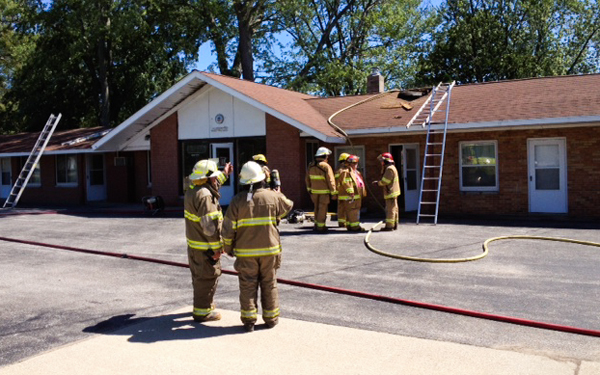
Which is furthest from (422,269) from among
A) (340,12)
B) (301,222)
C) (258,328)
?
(340,12)

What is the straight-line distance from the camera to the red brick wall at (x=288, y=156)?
57.0 ft

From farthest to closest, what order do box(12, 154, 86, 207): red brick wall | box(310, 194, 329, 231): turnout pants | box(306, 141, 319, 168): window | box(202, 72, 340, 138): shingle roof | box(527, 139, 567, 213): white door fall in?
box(12, 154, 86, 207): red brick wall
box(306, 141, 319, 168): window
box(202, 72, 340, 138): shingle roof
box(527, 139, 567, 213): white door
box(310, 194, 329, 231): turnout pants

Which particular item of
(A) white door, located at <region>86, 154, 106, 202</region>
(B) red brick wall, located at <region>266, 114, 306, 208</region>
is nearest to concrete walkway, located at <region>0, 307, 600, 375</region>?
(B) red brick wall, located at <region>266, 114, 306, 208</region>

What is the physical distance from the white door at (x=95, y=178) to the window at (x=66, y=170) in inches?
24.8

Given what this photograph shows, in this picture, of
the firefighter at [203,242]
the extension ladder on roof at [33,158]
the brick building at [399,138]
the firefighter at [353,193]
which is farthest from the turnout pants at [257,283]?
the extension ladder on roof at [33,158]

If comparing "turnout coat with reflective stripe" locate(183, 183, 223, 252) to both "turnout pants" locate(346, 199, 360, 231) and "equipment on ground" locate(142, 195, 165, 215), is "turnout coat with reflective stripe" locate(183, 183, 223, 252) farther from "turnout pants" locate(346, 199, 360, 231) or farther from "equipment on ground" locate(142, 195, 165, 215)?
"equipment on ground" locate(142, 195, 165, 215)

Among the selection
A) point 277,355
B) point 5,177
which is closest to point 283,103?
point 277,355

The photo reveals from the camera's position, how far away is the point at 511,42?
3466 centimetres

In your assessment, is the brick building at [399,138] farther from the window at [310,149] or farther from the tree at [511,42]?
the tree at [511,42]

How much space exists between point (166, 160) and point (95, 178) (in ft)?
19.1

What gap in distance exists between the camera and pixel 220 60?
36.1 meters

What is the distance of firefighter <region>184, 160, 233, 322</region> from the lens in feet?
20.3

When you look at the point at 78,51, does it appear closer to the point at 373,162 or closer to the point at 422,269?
the point at 373,162

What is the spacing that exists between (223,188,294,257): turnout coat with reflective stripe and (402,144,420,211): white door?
11.7 metres
